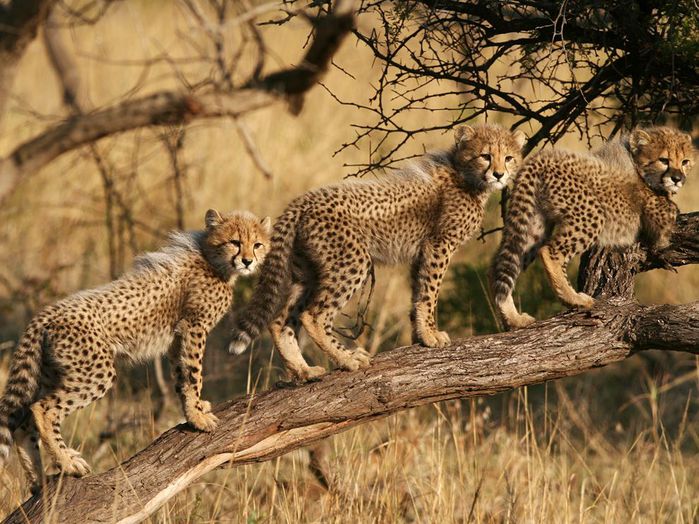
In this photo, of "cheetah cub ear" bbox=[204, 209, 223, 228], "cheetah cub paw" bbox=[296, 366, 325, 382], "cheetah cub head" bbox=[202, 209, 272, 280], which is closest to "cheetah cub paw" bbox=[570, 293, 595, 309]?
"cheetah cub paw" bbox=[296, 366, 325, 382]

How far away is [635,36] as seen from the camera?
15.8ft

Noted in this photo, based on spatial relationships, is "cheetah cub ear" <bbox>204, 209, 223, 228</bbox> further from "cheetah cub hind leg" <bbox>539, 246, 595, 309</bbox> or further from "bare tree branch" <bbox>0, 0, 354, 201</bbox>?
"cheetah cub hind leg" <bbox>539, 246, 595, 309</bbox>

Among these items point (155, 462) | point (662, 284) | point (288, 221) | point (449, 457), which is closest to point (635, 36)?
point (288, 221)

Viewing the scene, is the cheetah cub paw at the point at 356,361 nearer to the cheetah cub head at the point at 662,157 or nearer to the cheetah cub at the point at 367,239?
the cheetah cub at the point at 367,239

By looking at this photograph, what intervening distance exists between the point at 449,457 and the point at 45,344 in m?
3.55

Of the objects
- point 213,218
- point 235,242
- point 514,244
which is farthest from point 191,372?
point 514,244

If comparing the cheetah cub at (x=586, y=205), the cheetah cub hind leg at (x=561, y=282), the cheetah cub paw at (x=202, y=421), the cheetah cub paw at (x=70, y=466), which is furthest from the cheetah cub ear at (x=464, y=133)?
the cheetah cub paw at (x=70, y=466)

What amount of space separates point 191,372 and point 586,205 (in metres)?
1.75

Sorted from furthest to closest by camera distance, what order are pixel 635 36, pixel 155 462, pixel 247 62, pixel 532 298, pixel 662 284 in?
1. pixel 247 62
2. pixel 662 284
3. pixel 532 298
4. pixel 635 36
5. pixel 155 462

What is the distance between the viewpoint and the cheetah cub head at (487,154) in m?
4.73

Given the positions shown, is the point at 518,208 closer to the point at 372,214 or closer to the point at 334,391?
the point at 372,214

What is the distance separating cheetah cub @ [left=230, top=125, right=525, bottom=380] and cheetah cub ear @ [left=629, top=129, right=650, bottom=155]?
47 centimetres

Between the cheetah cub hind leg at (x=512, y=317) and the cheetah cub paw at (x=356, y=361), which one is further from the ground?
the cheetah cub hind leg at (x=512, y=317)

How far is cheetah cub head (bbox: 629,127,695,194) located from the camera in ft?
15.4
